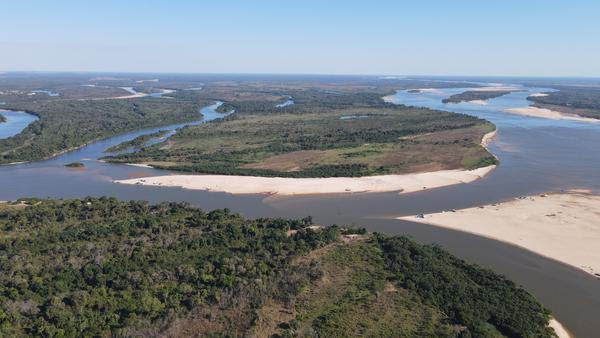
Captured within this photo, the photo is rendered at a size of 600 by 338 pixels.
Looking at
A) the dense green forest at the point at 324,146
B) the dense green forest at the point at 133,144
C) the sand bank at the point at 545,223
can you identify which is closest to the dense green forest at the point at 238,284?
the sand bank at the point at 545,223

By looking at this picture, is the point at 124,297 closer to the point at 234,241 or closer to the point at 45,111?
the point at 234,241

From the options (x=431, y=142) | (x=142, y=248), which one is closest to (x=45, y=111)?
(x=431, y=142)

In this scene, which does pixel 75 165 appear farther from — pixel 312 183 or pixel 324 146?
pixel 324 146

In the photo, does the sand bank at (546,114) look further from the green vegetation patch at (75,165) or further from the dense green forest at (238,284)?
the green vegetation patch at (75,165)

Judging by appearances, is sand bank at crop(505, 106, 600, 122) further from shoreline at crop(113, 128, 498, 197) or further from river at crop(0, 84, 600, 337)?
shoreline at crop(113, 128, 498, 197)

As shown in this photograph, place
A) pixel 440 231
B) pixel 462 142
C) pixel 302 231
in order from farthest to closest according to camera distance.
Answer: pixel 462 142 < pixel 440 231 < pixel 302 231
